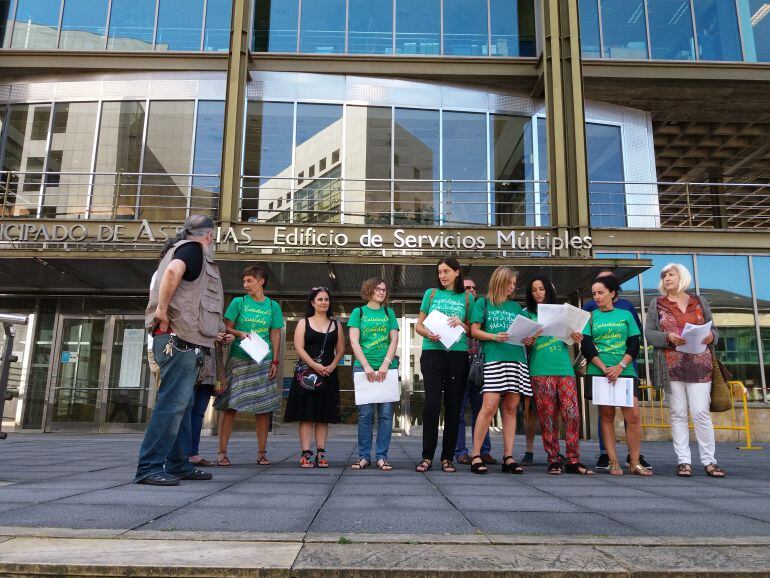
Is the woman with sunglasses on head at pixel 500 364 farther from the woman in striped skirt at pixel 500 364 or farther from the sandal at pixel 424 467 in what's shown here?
the sandal at pixel 424 467

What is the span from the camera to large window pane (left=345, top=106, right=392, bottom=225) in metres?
12.4

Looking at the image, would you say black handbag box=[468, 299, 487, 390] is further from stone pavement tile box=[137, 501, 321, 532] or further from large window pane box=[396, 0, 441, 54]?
large window pane box=[396, 0, 441, 54]

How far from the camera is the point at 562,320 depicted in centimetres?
492

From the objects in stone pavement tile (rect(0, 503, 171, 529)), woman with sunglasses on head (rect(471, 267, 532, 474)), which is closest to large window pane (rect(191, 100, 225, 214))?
woman with sunglasses on head (rect(471, 267, 532, 474))

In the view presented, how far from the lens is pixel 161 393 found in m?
3.94

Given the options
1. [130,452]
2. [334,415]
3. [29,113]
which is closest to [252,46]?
[29,113]

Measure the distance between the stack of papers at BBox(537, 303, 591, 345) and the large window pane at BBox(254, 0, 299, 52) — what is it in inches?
412

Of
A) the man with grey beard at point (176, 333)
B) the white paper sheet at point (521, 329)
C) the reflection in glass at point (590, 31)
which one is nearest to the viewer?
the man with grey beard at point (176, 333)

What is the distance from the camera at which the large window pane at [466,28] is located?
43.7 ft

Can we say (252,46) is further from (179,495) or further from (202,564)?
(202,564)

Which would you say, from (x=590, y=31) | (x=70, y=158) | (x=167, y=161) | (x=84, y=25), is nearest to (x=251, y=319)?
(x=167, y=161)

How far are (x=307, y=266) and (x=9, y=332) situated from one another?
5814 millimetres

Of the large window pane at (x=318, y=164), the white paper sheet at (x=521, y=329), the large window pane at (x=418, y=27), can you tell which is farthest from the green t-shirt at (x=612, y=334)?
the large window pane at (x=418, y=27)

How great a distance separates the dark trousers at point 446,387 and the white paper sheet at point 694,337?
6.11 feet
